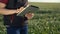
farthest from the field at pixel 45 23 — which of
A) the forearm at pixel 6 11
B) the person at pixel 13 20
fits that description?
the forearm at pixel 6 11

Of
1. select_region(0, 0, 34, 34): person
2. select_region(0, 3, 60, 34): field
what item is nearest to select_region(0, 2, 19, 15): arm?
select_region(0, 0, 34, 34): person

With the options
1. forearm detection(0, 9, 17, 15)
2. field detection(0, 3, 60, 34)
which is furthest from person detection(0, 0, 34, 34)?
field detection(0, 3, 60, 34)

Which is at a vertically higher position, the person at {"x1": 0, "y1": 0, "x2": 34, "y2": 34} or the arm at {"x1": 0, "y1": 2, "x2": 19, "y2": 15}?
the arm at {"x1": 0, "y1": 2, "x2": 19, "y2": 15}

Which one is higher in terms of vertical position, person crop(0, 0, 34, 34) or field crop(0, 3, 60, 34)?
person crop(0, 0, 34, 34)

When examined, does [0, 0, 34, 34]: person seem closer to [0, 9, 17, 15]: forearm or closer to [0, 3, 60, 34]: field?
[0, 9, 17, 15]: forearm

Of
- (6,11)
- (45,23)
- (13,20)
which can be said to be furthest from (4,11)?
(45,23)

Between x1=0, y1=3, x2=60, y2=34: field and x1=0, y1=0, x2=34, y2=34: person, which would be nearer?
x1=0, y1=0, x2=34, y2=34: person

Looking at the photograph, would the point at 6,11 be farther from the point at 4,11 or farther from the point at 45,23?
the point at 45,23

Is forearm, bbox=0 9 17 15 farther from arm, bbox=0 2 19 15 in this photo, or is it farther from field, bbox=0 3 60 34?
field, bbox=0 3 60 34

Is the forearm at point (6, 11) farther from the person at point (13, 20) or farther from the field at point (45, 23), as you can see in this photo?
the field at point (45, 23)

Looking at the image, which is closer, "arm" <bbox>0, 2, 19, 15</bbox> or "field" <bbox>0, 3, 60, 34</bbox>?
"arm" <bbox>0, 2, 19, 15</bbox>

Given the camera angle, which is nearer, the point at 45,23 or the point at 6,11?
the point at 6,11

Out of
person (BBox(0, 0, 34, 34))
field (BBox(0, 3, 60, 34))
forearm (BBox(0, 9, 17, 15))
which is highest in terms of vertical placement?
forearm (BBox(0, 9, 17, 15))

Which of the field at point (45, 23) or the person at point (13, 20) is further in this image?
the field at point (45, 23)
